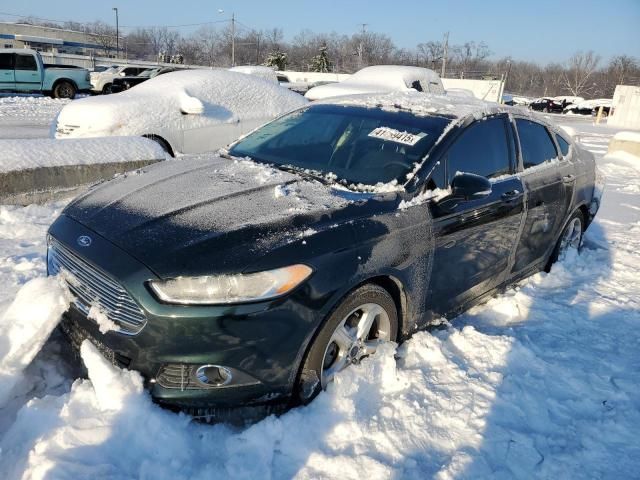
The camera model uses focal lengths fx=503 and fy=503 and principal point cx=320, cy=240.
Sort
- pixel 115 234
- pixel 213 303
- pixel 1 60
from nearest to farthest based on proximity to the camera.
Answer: pixel 213 303, pixel 115 234, pixel 1 60

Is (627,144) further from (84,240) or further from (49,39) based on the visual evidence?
(49,39)

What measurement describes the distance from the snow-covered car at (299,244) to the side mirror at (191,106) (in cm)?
358

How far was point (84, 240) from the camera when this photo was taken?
2.45 meters

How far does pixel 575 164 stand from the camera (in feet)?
15.6

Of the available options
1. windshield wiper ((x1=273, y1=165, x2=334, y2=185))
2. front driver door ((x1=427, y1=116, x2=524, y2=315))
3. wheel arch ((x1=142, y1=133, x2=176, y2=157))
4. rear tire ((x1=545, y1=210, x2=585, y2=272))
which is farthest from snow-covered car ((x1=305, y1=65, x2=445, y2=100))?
windshield wiper ((x1=273, y1=165, x2=334, y2=185))

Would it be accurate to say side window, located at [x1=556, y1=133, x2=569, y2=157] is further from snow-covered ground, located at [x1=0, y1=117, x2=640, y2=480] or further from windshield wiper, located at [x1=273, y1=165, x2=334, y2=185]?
windshield wiper, located at [x1=273, y1=165, x2=334, y2=185]

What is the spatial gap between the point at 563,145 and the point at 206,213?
369cm

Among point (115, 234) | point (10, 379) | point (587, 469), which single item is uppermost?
point (115, 234)

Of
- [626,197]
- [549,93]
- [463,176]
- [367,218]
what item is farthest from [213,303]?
[549,93]

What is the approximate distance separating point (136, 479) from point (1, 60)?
23789 mm

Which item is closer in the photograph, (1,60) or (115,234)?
(115,234)

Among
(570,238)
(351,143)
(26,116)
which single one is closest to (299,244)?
(351,143)

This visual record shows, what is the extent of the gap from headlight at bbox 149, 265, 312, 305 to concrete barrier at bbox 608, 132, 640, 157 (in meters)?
15.1

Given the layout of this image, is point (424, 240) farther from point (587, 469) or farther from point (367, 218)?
point (587, 469)
